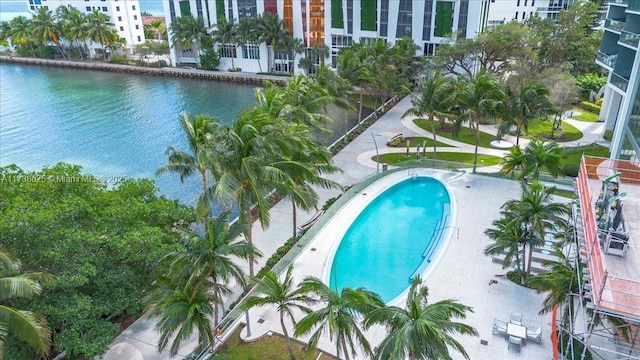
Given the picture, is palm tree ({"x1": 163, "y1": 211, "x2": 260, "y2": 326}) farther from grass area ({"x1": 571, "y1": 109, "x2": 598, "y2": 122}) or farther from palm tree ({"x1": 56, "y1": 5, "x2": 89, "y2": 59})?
palm tree ({"x1": 56, "y1": 5, "x2": 89, "y2": 59})

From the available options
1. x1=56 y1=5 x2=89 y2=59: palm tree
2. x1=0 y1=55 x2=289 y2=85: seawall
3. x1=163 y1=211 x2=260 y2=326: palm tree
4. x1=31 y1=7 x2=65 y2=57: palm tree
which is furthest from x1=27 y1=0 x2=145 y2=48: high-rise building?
x1=163 y1=211 x2=260 y2=326: palm tree


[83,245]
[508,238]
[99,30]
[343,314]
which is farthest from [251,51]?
[343,314]

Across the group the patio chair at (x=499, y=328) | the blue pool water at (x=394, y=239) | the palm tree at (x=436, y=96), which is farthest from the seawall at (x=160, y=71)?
the patio chair at (x=499, y=328)

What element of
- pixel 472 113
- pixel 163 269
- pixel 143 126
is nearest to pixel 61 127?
pixel 143 126

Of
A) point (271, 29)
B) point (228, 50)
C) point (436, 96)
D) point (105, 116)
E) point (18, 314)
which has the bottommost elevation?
point (105, 116)

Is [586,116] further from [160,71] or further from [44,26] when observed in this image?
[44,26]

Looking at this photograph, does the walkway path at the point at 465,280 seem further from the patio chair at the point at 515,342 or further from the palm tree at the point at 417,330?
the palm tree at the point at 417,330

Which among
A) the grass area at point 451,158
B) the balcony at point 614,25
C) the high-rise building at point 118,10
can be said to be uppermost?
the high-rise building at point 118,10

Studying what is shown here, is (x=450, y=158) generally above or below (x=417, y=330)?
below
